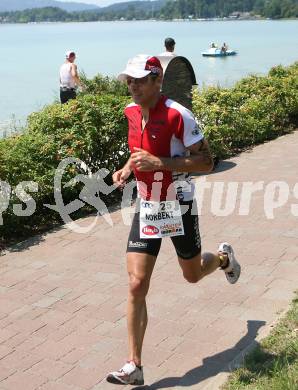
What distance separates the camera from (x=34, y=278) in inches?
228

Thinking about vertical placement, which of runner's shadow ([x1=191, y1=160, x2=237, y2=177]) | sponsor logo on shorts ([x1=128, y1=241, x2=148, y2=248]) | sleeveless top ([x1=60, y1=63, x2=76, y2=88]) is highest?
sponsor logo on shorts ([x1=128, y1=241, x2=148, y2=248])

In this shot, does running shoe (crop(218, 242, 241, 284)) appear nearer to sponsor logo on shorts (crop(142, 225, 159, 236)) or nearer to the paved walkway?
the paved walkway

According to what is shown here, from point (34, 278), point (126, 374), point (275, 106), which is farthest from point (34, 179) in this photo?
point (275, 106)

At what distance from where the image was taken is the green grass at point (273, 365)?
3537mm

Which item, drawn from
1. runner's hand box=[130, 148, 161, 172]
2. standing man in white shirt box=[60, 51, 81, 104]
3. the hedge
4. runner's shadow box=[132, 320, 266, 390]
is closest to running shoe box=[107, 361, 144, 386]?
runner's shadow box=[132, 320, 266, 390]

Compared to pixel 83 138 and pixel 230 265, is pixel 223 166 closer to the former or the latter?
pixel 83 138

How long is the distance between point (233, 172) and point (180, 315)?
17.0ft

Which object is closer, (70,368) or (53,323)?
(70,368)

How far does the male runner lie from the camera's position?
3.79 metres

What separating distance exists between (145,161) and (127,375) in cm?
128

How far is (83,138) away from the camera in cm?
796

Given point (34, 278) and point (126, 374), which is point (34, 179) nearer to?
point (34, 278)

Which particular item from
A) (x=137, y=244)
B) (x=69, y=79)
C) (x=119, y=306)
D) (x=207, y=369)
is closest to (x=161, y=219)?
(x=137, y=244)

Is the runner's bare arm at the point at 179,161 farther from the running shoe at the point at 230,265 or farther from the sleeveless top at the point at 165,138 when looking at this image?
the running shoe at the point at 230,265
